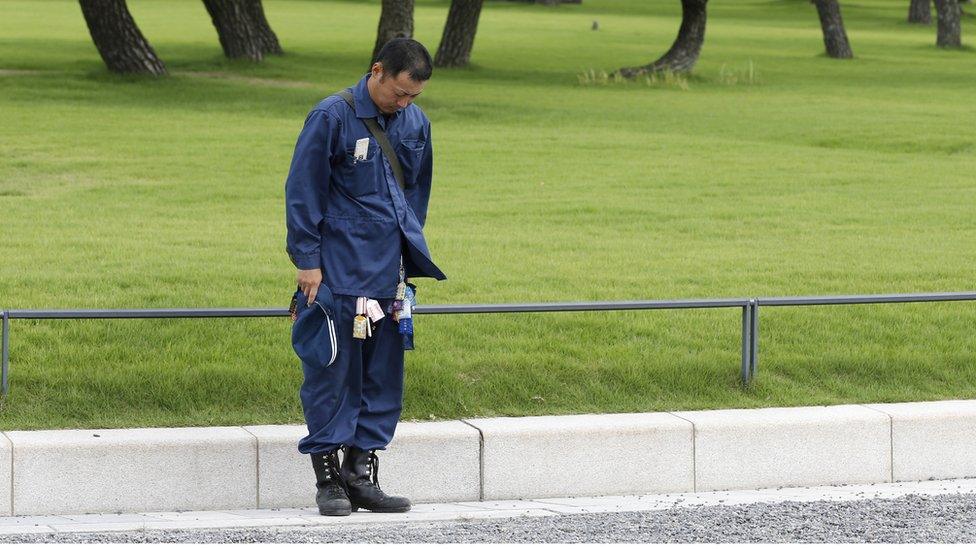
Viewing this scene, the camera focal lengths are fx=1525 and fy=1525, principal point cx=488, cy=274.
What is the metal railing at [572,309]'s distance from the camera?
6.54m

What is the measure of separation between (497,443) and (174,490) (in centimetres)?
133

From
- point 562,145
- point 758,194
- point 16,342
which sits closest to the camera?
point 16,342

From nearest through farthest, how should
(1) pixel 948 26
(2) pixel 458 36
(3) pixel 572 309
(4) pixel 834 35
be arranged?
(3) pixel 572 309 < (2) pixel 458 36 < (4) pixel 834 35 < (1) pixel 948 26

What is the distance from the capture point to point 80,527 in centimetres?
569

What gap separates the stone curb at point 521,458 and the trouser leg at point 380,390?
39cm

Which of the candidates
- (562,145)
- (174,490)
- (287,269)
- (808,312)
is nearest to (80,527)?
(174,490)

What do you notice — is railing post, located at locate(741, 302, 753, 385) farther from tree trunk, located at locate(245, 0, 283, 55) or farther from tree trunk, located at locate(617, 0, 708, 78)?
tree trunk, located at locate(245, 0, 283, 55)

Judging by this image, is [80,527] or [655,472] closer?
[80,527]

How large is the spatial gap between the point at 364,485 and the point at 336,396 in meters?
0.38

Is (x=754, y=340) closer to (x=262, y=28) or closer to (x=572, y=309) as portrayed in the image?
(x=572, y=309)

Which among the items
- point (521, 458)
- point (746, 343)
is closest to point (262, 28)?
point (746, 343)

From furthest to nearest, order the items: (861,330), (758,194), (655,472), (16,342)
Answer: (758,194) → (861,330) → (16,342) → (655,472)

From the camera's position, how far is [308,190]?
5.54m

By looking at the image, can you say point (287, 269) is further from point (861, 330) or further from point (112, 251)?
point (861, 330)
